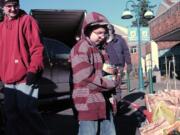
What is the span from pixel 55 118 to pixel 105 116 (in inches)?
188

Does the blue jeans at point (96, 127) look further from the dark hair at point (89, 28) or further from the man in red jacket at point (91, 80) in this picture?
the dark hair at point (89, 28)

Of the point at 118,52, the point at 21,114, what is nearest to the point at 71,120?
the point at 118,52

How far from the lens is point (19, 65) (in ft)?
17.8

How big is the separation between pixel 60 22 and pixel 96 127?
9.47m

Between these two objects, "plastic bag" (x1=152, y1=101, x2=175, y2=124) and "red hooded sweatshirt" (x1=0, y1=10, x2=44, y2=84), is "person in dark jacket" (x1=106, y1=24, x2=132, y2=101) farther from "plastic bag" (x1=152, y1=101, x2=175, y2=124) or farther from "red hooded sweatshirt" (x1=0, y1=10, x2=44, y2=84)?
"red hooded sweatshirt" (x1=0, y1=10, x2=44, y2=84)

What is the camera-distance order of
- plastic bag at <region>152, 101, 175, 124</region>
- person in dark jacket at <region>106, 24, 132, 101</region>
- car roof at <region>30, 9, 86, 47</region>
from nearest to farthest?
plastic bag at <region>152, 101, 175, 124</region>
person in dark jacket at <region>106, 24, 132, 101</region>
car roof at <region>30, 9, 86, 47</region>

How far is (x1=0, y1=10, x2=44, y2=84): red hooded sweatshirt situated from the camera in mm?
5434

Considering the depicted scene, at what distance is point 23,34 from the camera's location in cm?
554

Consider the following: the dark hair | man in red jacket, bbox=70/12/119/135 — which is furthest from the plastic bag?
the dark hair

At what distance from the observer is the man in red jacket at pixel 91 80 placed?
16.1 ft

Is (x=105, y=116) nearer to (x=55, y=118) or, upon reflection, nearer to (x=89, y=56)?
(x=89, y=56)

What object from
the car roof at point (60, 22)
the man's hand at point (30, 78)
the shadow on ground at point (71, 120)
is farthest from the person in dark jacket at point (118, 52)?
the man's hand at point (30, 78)

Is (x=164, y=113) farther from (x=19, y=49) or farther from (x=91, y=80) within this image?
(x=19, y=49)

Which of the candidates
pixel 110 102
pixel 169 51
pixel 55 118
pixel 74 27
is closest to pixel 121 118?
pixel 55 118
